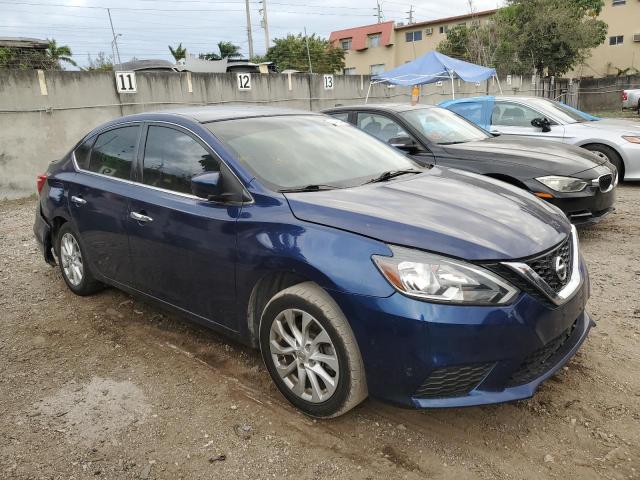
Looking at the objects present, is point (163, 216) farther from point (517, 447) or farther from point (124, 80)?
point (124, 80)

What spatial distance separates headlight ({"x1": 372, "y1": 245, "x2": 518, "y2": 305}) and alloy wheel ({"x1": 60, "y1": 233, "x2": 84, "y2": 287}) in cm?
313

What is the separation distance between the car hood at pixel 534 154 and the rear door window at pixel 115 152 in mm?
3408

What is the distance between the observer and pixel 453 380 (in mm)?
2332

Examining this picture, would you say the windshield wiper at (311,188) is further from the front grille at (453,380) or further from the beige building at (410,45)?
the beige building at (410,45)

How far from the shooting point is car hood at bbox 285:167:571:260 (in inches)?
94.3

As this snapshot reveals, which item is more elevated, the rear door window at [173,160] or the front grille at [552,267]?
the rear door window at [173,160]

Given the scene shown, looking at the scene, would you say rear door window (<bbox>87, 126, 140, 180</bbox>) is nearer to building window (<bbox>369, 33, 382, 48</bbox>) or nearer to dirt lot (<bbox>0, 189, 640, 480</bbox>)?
dirt lot (<bbox>0, 189, 640, 480</bbox>)

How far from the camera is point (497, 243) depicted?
242 cm

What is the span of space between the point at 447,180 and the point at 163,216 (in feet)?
5.98

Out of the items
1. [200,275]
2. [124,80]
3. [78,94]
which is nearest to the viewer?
[200,275]

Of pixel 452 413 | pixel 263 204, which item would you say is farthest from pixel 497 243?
pixel 263 204

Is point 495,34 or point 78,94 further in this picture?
point 495,34

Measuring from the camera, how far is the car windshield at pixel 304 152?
10.1 feet

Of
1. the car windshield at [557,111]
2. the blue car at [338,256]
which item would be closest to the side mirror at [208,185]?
the blue car at [338,256]
